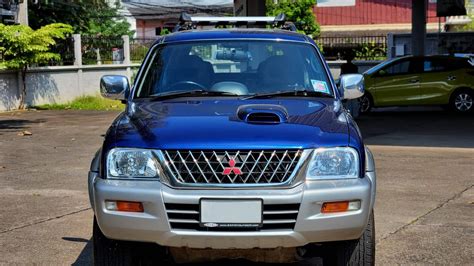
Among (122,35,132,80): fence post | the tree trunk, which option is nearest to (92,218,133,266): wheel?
the tree trunk

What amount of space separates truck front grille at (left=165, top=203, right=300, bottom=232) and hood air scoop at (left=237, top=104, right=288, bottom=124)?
59cm

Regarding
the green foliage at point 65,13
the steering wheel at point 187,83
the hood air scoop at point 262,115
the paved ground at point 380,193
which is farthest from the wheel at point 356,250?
the green foliage at point 65,13

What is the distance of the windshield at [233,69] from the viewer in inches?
219

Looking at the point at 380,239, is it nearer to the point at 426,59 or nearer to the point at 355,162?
the point at 355,162

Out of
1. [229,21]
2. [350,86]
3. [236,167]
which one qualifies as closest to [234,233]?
[236,167]

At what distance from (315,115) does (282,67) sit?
1048 millimetres

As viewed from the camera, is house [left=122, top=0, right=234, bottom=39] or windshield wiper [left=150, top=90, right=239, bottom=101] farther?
house [left=122, top=0, right=234, bottom=39]

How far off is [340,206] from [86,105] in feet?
66.4

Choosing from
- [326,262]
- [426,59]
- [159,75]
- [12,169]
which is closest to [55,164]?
[12,169]

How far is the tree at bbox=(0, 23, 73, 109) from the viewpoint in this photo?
67.7 ft

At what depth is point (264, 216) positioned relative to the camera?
165 inches

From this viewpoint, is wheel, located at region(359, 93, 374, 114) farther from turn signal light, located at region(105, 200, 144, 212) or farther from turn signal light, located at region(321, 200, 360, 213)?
turn signal light, located at region(105, 200, 144, 212)

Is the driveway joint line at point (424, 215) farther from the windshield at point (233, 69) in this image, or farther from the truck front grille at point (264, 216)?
the truck front grille at point (264, 216)

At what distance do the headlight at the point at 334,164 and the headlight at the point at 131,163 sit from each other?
929 mm
